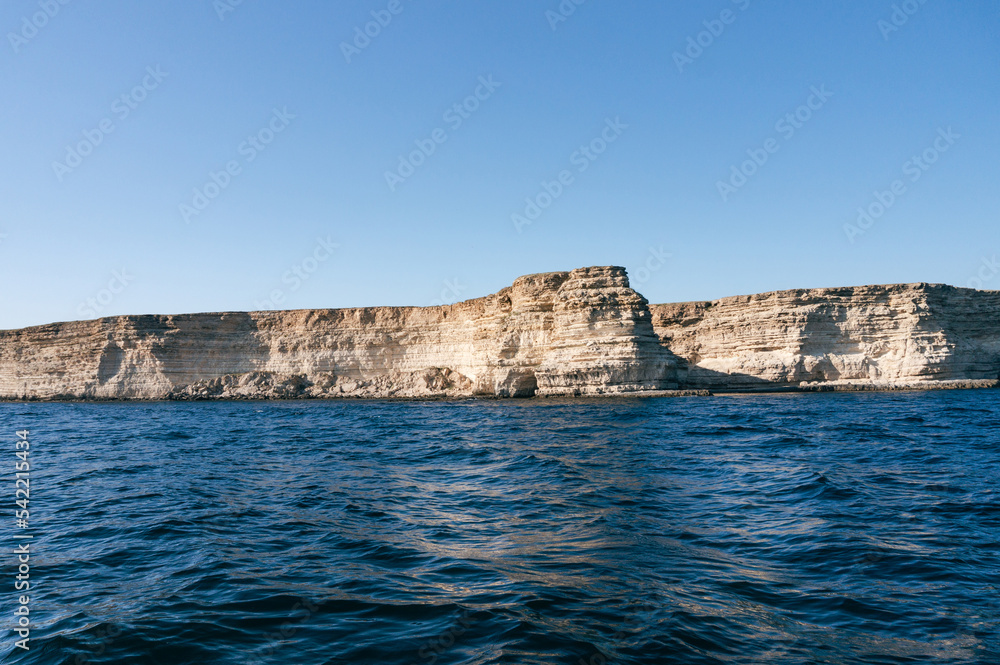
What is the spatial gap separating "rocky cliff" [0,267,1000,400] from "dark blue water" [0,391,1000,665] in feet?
79.3

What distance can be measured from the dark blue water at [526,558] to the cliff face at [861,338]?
3254 centimetres

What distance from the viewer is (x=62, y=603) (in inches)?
224

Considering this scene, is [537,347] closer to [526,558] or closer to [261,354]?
[261,354]

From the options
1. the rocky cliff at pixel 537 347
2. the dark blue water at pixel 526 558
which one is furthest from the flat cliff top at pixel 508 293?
the dark blue water at pixel 526 558

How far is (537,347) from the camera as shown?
135 feet

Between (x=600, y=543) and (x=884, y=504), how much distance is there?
14.7 ft

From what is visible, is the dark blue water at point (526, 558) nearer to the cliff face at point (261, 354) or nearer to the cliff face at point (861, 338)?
the cliff face at point (861, 338)

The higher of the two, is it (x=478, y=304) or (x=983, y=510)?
(x=478, y=304)

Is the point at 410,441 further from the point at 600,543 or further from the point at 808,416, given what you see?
the point at 808,416

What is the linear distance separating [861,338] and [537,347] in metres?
23.5

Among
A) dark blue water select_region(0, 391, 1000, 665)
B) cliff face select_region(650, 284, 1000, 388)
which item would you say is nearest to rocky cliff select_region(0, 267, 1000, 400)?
cliff face select_region(650, 284, 1000, 388)

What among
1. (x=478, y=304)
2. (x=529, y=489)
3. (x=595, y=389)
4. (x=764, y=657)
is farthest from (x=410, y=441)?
(x=478, y=304)

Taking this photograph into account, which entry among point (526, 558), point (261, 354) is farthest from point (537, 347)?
point (526, 558)

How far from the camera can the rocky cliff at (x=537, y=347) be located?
1511 inches
